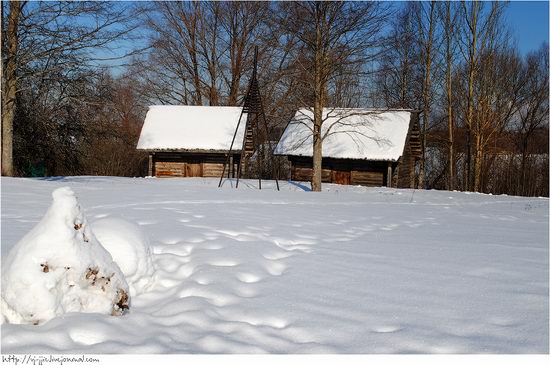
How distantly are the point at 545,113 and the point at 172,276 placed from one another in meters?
35.7

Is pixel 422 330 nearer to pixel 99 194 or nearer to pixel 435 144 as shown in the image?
pixel 99 194

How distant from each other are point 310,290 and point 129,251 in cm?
Answer: 148

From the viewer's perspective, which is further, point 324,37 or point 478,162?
point 478,162

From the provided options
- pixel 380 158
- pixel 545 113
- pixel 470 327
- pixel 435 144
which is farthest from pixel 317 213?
pixel 545 113

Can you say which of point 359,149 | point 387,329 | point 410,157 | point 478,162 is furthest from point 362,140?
point 387,329

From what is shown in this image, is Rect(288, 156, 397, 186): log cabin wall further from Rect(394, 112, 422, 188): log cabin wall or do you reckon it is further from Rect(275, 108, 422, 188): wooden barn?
Rect(394, 112, 422, 188): log cabin wall

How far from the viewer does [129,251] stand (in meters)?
3.84

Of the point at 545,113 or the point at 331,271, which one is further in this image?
the point at 545,113

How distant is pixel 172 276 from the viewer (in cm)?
413

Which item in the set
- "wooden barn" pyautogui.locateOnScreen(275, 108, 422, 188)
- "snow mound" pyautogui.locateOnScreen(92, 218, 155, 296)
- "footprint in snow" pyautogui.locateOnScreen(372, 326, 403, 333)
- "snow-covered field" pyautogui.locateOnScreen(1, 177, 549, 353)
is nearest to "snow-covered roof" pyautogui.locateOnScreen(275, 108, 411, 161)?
"wooden barn" pyautogui.locateOnScreen(275, 108, 422, 188)

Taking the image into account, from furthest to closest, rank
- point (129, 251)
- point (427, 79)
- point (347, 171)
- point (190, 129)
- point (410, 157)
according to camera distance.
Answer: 1. point (427, 79)
2. point (410, 157)
3. point (190, 129)
4. point (347, 171)
5. point (129, 251)

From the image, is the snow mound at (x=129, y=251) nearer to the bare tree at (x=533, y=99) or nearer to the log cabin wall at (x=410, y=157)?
the log cabin wall at (x=410, y=157)

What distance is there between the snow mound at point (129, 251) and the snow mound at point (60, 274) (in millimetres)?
467

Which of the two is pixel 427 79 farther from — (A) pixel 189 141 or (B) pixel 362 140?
(A) pixel 189 141
